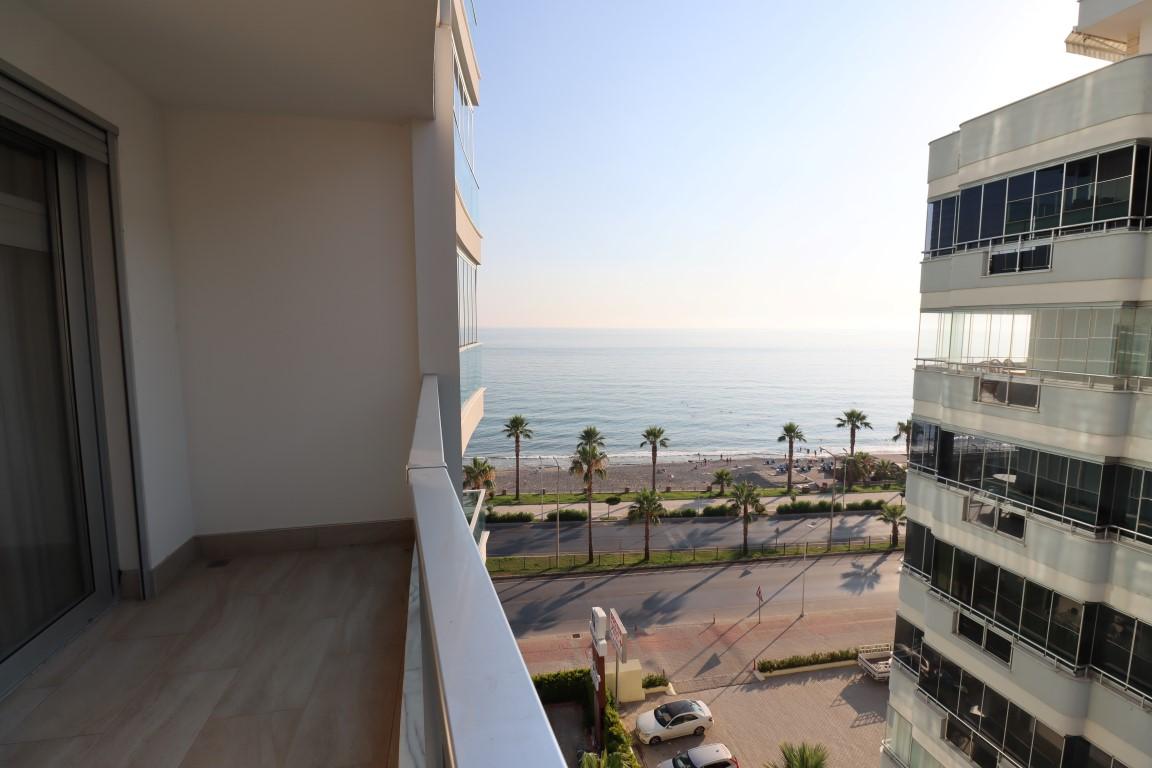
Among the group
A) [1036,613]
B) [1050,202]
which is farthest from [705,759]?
[1050,202]

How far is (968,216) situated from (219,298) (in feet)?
31.4

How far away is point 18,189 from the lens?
2.80 metres

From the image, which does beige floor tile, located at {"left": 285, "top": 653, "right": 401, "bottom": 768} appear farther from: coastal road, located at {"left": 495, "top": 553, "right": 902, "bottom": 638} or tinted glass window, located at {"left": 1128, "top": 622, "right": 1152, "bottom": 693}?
coastal road, located at {"left": 495, "top": 553, "right": 902, "bottom": 638}

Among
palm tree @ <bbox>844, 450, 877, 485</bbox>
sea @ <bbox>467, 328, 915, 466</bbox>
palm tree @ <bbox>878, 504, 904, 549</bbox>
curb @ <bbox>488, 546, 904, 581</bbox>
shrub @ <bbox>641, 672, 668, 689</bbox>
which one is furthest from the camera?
sea @ <bbox>467, 328, 915, 466</bbox>

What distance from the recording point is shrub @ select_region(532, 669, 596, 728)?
15570 mm

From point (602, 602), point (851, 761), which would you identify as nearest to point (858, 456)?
point (602, 602)

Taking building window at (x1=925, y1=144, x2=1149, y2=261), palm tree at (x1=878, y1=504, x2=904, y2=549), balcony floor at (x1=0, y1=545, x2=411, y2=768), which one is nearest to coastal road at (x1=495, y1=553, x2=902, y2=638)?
palm tree at (x1=878, y1=504, x2=904, y2=549)

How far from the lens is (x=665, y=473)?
44.7 metres

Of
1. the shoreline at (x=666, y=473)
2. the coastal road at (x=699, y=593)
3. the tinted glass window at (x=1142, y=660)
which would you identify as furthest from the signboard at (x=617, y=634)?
the shoreline at (x=666, y=473)

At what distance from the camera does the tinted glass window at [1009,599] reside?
7.60 meters

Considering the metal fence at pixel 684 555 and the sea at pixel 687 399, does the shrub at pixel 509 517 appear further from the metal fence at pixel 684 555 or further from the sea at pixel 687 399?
the sea at pixel 687 399

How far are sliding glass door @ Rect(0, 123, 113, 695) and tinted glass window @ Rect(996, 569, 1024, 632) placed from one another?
9.80 metres

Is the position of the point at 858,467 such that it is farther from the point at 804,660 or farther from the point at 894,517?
the point at 804,660

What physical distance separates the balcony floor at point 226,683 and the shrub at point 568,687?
13760 millimetres
